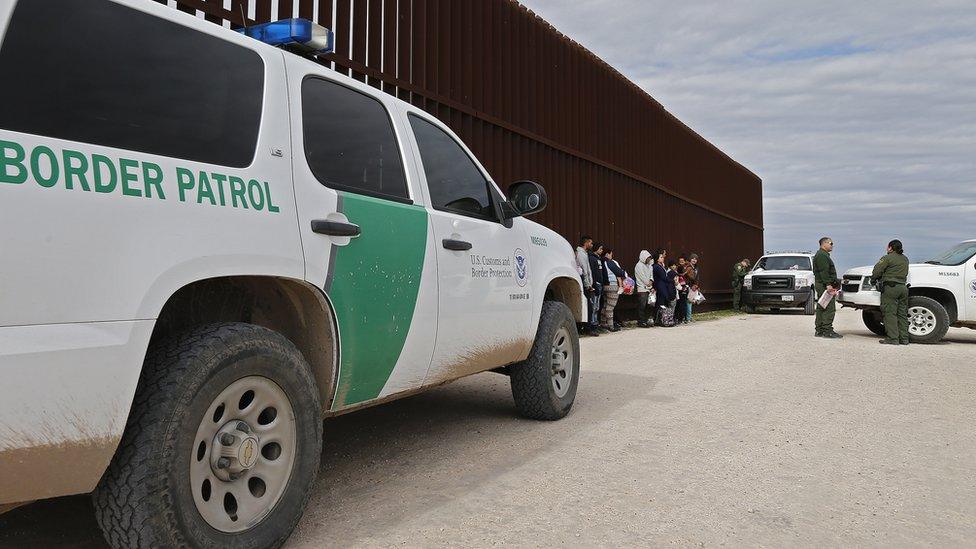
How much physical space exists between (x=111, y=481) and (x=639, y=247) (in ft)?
53.3

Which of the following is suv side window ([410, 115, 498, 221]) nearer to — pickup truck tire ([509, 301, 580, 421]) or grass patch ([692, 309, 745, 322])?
pickup truck tire ([509, 301, 580, 421])

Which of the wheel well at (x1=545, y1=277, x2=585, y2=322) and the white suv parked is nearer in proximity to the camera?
the wheel well at (x1=545, y1=277, x2=585, y2=322)

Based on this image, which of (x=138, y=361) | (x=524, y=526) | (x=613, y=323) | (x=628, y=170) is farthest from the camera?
(x=628, y=170)

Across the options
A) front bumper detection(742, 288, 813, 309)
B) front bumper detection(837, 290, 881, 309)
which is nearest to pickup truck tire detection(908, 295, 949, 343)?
front bumper detection(837, 290, 881, 309)

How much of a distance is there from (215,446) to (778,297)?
20.5 meters

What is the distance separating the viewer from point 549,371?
493 cm

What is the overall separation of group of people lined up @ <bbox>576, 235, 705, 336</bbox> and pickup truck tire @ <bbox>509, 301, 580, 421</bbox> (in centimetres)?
650

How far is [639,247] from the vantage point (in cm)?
1756

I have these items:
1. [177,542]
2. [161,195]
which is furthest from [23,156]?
[177,542]

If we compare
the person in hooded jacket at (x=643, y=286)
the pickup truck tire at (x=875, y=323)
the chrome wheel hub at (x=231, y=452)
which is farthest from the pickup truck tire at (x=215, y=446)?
the pickup truck tire at (x=875, y=323)

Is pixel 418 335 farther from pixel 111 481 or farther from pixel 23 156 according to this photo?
pixel 23 156

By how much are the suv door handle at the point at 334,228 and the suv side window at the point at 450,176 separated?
833 millimetres

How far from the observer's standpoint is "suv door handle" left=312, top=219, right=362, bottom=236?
2822 mm

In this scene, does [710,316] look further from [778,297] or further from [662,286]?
[662,286]
